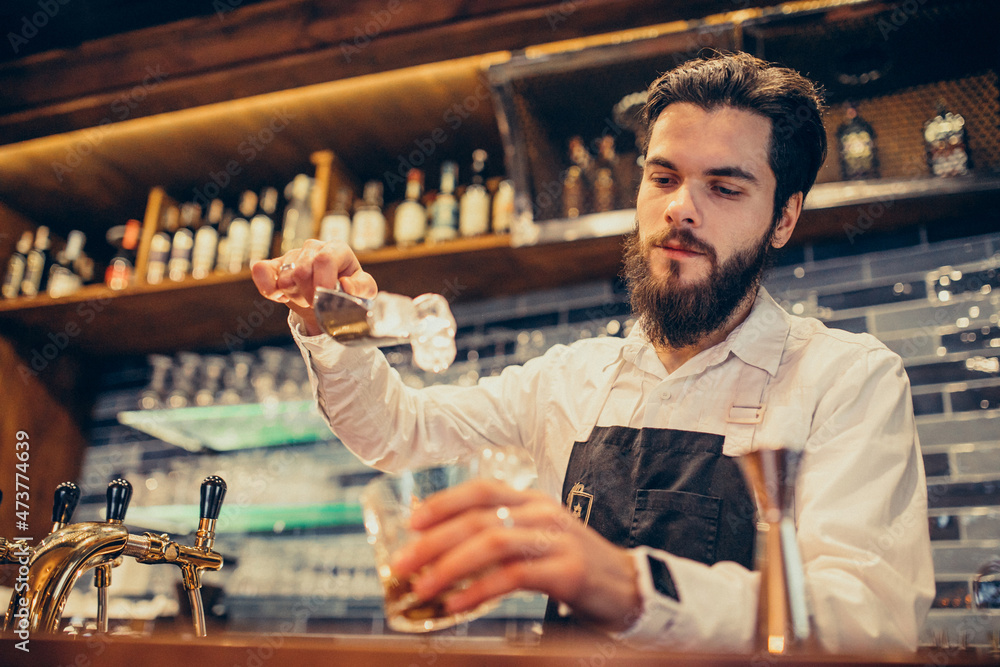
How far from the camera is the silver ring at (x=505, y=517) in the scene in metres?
0.56

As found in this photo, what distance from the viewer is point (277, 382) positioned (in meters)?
2.53

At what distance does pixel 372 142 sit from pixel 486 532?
84.8 inches

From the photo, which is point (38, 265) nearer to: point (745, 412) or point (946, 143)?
point (745, 412)

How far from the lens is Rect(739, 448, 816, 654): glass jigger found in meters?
0.65

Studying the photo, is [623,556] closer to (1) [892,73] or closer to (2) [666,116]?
(2) [666,116]

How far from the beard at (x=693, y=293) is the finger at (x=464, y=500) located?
0.87m

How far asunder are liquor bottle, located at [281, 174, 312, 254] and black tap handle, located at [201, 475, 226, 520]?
132 centimetres

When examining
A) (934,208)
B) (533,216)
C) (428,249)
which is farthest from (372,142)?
(934,208)

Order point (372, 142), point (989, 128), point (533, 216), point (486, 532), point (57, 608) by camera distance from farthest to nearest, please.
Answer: point (372, 142), point (533, 216), point (989, 128), point (57, 608), point (486, 532)

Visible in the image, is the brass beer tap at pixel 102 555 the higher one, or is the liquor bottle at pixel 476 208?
the liquor bottle at pixel 476 208

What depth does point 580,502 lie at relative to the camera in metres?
1.27

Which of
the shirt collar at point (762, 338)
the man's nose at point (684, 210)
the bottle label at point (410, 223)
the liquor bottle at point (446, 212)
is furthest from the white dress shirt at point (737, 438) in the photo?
the bottle label at point (410, 223)

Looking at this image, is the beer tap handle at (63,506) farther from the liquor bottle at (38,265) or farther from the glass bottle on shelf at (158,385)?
the liquor bottle at (38,265)

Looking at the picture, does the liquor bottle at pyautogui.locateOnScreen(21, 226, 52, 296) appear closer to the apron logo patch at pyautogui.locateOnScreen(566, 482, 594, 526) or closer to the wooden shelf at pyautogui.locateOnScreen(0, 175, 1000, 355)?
the wooden shelf at pyautogui.locateOnScreen(0, 175, 1000, 355)
